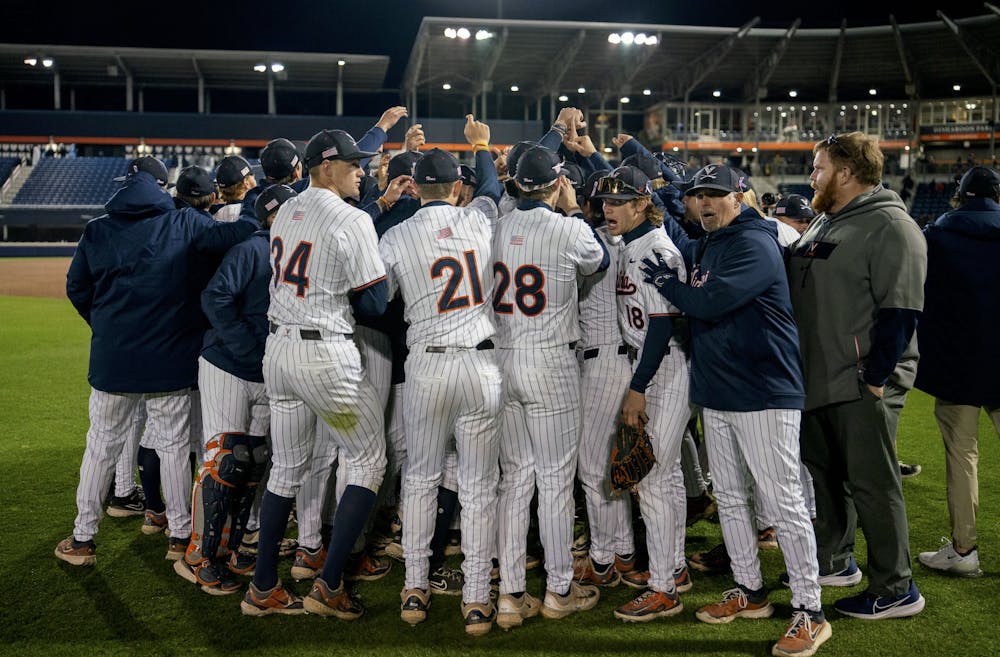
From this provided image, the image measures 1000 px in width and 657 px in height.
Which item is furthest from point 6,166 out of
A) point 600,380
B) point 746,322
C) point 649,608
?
point 746,322

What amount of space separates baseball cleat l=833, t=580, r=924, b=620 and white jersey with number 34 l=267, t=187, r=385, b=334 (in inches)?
107

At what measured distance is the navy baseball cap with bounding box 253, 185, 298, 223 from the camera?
13.7 feet

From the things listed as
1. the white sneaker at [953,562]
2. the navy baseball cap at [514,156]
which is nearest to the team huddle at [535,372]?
the navy baseball cap at [514,156]

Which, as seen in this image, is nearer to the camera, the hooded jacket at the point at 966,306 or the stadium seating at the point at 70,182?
the hooded jacket at the point at 966,306

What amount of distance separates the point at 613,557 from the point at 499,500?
771 mm

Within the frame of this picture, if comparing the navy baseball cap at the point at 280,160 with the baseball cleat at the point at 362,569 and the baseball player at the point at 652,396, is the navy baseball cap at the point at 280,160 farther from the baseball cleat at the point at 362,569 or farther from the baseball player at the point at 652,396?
the baseball cleat at the point at 362,569

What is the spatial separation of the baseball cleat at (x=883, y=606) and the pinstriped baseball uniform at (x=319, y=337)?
92.0 inches

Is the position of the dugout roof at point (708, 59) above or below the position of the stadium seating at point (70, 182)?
above

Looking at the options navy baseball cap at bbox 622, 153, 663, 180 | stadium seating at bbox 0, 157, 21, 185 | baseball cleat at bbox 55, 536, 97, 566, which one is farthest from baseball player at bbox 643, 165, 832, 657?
stadium seating at bbox 0, 157, 21, 185

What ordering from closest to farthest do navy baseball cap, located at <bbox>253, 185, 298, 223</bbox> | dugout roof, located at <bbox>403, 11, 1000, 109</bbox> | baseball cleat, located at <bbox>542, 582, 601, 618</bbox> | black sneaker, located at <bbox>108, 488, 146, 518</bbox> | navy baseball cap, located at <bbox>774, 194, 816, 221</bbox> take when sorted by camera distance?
baseball cleat, located at <bbox>542, 582, 601, 618</bbox> < navy baseball cap, located at <bbox>253, 185, 298, 223</bbox> < black sneaker, located at <bbox>108, 488, 146, 518</bbox> < navy baseball cap, located at <bbox>774, 194, 816, 221</bbox> < dugout roof, located at <bbox>403, 11, 1000, 109</bbox>

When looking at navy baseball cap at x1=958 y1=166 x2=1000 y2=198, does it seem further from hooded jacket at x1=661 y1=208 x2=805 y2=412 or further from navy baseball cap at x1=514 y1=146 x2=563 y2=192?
navy baseball cap at x1=514 y1=146 x2=563 y2=192

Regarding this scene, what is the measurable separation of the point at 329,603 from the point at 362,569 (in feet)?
1.91

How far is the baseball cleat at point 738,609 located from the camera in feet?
12.3

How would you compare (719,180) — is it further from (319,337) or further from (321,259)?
(319,337)
